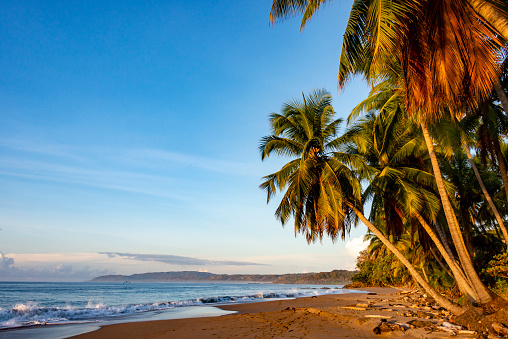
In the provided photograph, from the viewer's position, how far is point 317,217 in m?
11.4

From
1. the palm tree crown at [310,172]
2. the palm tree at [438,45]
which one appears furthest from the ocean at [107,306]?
the palm tree at [438,45]

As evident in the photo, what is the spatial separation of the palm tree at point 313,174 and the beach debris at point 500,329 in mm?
4665

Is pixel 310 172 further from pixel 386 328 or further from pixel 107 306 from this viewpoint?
pixel 107 306

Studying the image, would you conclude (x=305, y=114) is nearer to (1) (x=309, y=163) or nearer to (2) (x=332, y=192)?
(1) (x=309, y=163)

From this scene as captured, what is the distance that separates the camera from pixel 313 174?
38.3 ft

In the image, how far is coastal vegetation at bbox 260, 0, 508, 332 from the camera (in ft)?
17.0

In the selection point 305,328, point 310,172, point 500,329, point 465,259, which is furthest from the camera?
point 310,172

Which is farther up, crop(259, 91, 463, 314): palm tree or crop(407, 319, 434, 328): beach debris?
crop(259, 91, 463, 314): palm tree

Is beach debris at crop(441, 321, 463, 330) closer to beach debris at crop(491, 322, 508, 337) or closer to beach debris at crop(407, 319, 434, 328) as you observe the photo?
beach debris at crop(407, 319, 434, 328)

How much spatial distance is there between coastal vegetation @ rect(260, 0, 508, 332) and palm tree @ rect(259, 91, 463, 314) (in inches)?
1.7

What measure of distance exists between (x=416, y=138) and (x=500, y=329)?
7.31m

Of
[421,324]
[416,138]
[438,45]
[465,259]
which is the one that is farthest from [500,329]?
[416,138]

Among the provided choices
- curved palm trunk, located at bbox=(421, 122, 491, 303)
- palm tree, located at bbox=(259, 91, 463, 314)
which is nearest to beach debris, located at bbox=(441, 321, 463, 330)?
curved palm trunk, located at bbox=(421, 122, 491, 303)

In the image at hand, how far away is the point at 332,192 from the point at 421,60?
5.83m
